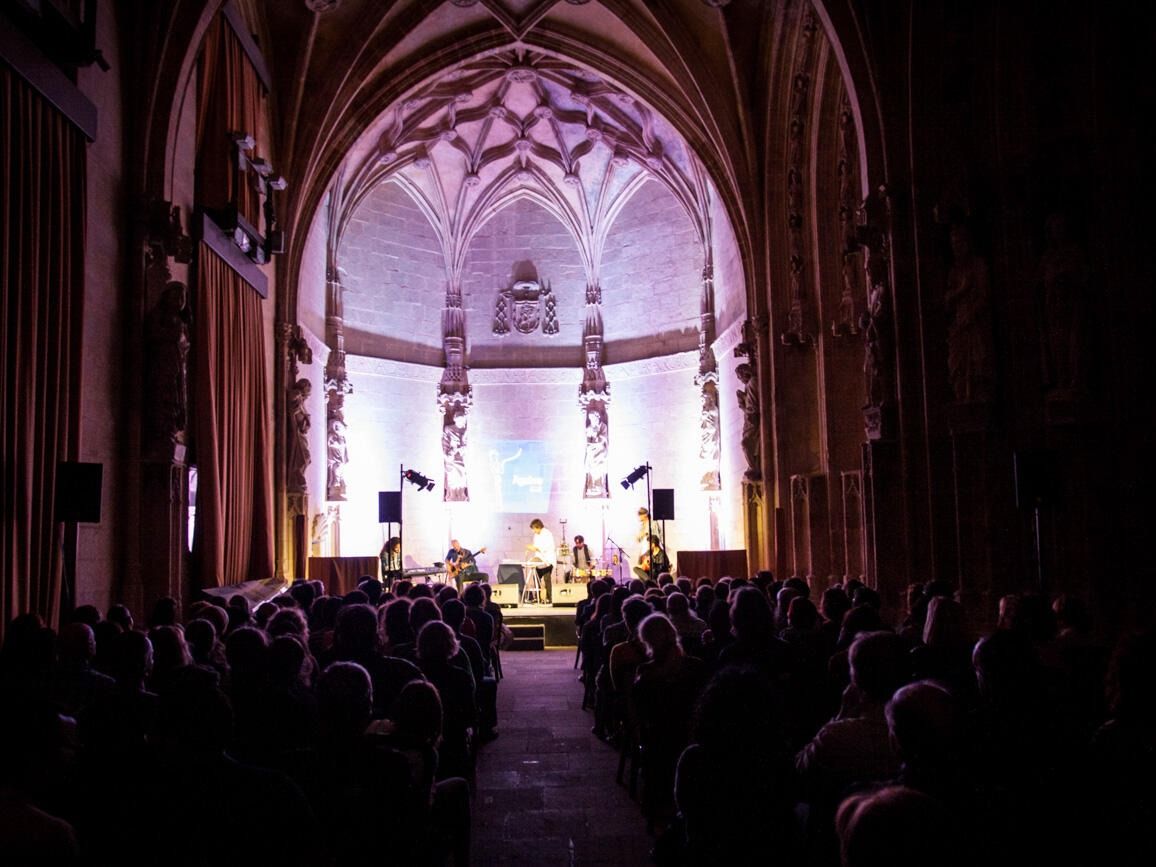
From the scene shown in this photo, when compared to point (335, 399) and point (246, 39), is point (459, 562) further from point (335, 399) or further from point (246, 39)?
point (246, 39)

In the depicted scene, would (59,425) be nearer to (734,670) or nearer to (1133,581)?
(734,670)

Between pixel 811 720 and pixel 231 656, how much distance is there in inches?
114

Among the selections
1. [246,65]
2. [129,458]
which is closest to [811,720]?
[129,458]

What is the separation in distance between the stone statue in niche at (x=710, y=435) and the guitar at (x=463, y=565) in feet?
17.1

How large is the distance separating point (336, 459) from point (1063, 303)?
15256 mm

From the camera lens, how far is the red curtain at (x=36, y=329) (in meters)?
7.64

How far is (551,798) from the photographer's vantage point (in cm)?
623

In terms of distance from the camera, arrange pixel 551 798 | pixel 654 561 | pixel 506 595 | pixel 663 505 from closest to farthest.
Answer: pixel 551 798
pixel 663 505
pixel 654 561
pixel 506 595

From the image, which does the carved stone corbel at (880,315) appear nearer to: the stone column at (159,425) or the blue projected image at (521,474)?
the stone column at (159,425)

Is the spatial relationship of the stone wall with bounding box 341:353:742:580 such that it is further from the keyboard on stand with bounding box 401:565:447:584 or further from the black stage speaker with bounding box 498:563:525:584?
the black stage speaker with bounding box 498:563:525:584

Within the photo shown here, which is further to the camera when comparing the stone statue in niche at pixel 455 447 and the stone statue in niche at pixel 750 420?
the stone statue in niche at pixel 455 447

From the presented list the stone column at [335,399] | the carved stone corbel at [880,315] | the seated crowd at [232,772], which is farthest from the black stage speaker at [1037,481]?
the stone column at [335,399]

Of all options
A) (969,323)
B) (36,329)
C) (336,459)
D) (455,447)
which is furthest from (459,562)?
(969,323)

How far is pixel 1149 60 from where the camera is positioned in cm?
820
